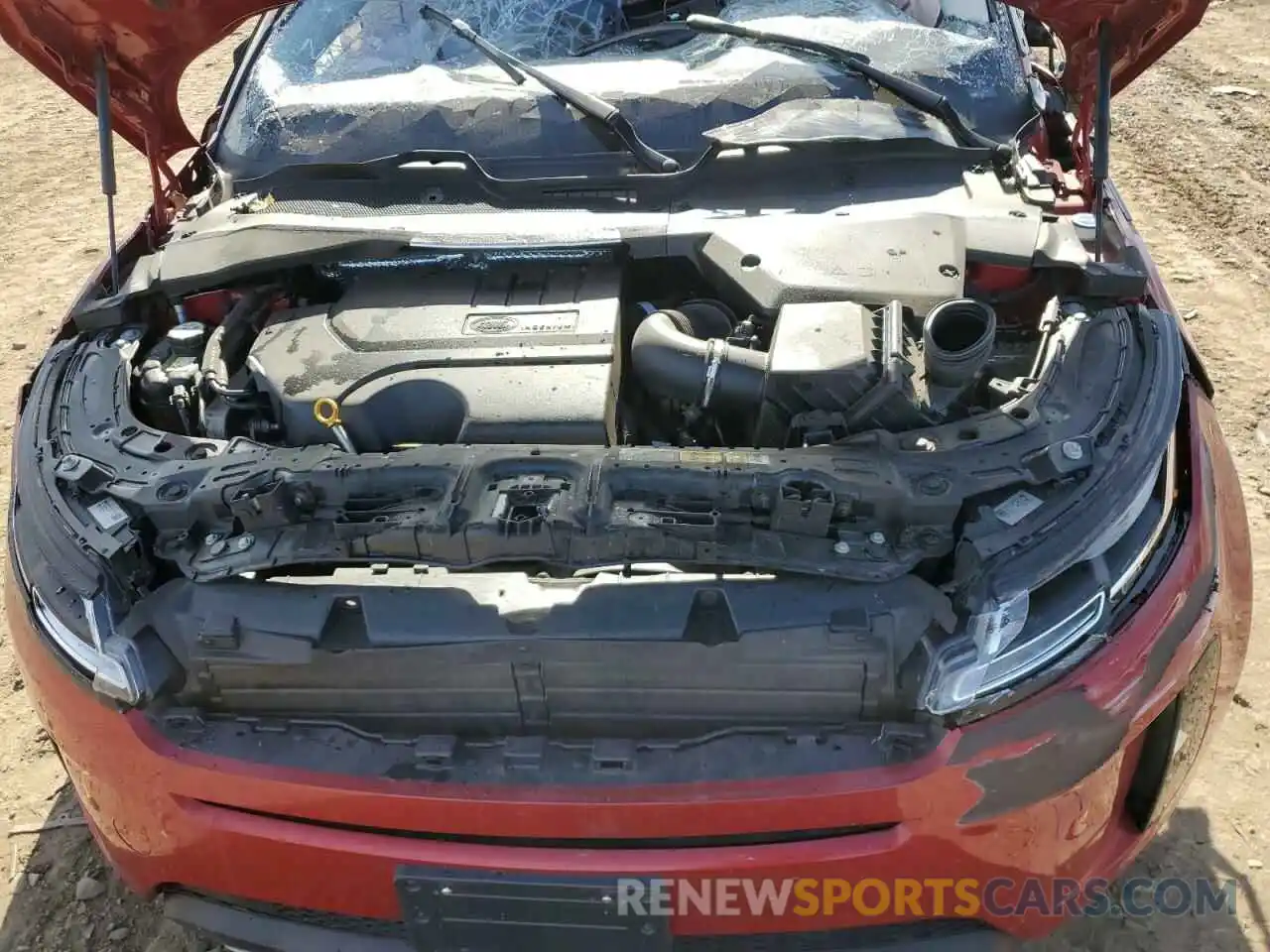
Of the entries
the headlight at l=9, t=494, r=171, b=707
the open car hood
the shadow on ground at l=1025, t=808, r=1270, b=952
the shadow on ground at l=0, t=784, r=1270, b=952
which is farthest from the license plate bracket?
the open car hood

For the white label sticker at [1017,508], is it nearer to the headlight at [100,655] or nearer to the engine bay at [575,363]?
the engine bay at [575,363]

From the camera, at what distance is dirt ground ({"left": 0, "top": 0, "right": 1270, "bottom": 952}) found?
257 cm

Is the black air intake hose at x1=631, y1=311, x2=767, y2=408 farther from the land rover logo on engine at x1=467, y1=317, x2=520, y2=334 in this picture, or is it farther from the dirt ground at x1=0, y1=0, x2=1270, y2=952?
the dirt ground at x1=0, y1=0, x2=1270, y2=952

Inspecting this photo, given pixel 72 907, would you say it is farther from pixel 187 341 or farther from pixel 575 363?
pixel 575 363

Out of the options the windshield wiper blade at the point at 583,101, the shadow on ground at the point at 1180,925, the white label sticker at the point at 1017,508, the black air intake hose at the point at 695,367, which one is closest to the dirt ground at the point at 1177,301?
the shadow on ground at the point at 1180,925

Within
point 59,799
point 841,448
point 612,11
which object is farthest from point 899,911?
point 612,11

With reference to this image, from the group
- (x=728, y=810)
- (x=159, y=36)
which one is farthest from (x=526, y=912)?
(x=159, y=36)

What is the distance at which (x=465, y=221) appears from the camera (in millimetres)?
2688

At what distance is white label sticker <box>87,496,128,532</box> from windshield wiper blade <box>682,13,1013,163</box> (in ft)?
6.89

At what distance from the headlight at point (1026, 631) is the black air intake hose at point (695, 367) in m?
0.68

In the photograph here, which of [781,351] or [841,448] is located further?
[781,351]

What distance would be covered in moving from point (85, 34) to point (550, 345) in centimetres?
160

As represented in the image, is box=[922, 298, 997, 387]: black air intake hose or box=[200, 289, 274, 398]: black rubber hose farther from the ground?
box=[922, 298, 997, 387]: black air intake hose

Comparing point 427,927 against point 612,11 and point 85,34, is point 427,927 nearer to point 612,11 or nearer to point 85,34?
point 85,34
